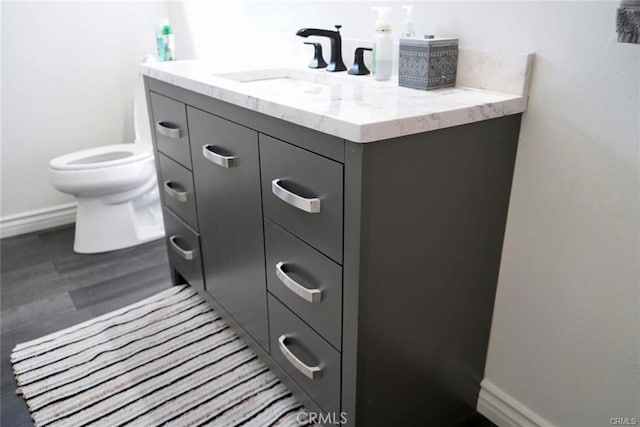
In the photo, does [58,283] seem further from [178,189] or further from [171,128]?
[171,128]

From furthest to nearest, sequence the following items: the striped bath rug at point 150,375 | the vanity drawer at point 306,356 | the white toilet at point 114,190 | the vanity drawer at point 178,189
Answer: the white toilet at point 114,190 < the vanity drawer at point 178,189 < the striped bath rug at point 150,375 < the vanity drawer at point 306,356

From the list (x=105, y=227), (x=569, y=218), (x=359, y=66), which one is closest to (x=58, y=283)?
(x=105, y=227)

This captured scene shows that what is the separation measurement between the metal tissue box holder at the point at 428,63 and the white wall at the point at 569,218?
0.07 m

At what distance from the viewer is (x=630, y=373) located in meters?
1.05

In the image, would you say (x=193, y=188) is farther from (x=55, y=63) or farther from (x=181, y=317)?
(x=55, y=63)

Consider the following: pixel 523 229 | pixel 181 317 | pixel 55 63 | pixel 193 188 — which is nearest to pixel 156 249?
pixel 181 317

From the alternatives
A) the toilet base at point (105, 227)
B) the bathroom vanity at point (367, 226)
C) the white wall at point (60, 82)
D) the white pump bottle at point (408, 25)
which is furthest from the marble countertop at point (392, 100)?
the white wall at point (60, 82)

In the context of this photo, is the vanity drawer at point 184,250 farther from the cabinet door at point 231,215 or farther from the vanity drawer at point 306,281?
the vanity drawer at point 306,281

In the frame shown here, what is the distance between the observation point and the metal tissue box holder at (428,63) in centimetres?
115

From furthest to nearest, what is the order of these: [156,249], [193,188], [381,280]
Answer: [156,249] < [193,188] < [381,280]

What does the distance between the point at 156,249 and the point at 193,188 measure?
2.93 ft

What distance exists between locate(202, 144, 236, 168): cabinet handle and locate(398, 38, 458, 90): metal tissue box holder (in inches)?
19.3

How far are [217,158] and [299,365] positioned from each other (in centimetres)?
59

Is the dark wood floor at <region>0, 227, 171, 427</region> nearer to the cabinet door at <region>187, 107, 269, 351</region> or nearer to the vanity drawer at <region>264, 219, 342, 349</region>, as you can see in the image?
the cabinet door at <region>187, 107, 269, 351</region>
